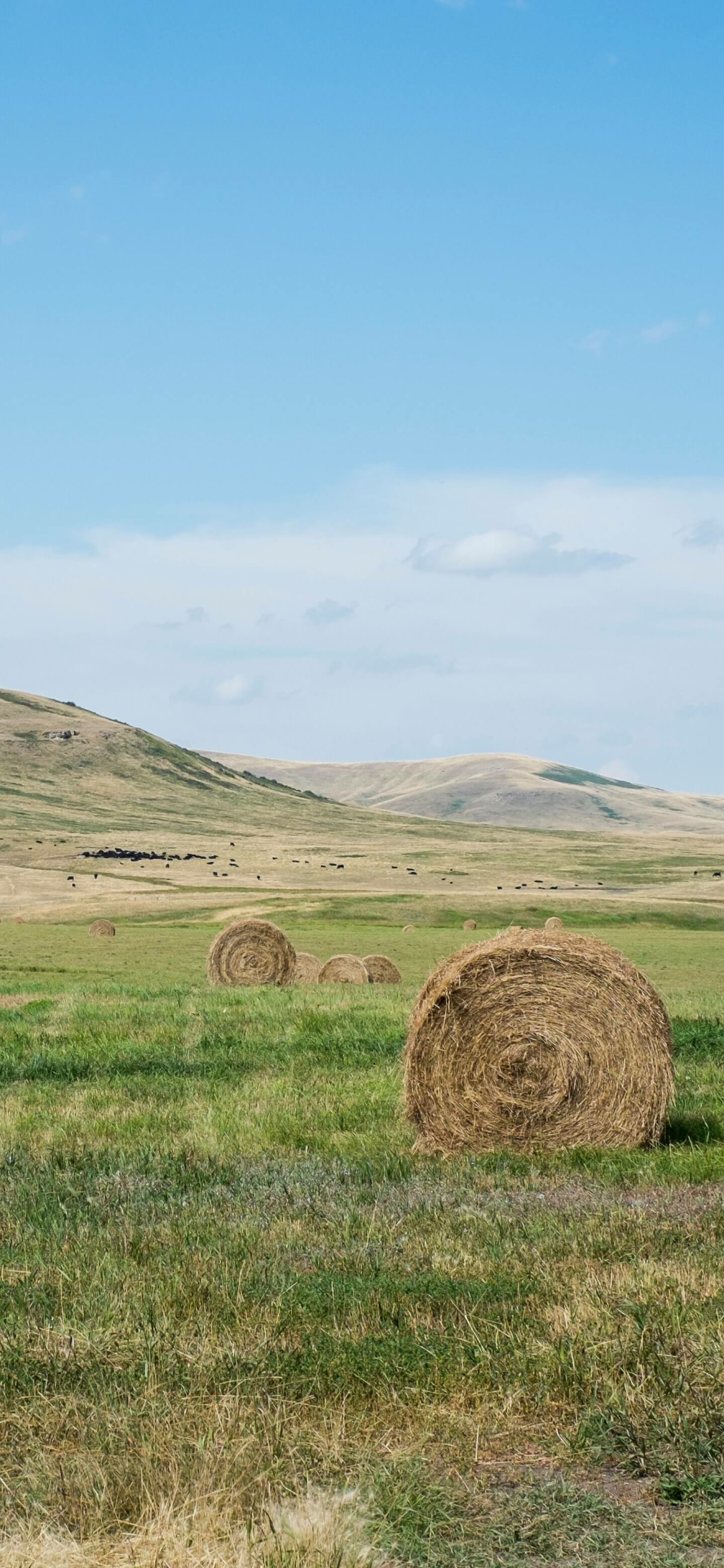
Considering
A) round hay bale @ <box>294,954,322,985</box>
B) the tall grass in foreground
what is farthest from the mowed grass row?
the tall grass in foreground

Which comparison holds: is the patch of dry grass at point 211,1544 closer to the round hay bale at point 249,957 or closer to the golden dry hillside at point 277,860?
the round hay bale at point 249,957

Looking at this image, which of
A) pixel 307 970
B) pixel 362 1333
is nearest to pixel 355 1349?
pixel 362 1333

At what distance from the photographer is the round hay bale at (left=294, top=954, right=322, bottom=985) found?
32062mm

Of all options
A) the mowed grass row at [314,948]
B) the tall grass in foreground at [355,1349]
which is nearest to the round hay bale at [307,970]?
the mowed grass row at [314,948]

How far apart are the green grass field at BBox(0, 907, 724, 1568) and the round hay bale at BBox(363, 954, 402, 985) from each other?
21.1 m

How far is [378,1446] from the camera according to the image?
4801 millimetres

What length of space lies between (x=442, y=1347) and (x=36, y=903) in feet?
236

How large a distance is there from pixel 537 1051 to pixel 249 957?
19674mm

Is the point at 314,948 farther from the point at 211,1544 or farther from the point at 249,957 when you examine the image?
the point at 211,1544

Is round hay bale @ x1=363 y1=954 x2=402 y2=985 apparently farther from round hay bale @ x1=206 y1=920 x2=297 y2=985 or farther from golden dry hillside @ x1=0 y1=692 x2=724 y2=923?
golden dry hillside @ x1=0 y1=692 x2=724 y2=923

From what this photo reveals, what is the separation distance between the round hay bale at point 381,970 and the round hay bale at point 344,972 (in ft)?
1.65

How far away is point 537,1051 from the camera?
1144cm

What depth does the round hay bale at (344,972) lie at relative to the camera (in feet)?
105

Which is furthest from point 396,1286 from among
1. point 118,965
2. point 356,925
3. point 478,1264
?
point 356,925
